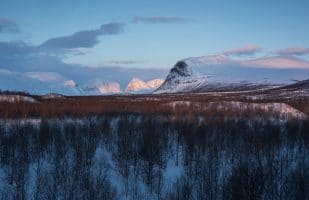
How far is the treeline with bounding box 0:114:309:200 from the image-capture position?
20859 millimetres

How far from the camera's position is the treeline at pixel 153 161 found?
20859mm

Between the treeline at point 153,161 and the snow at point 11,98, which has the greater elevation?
→ the snow at point 11,98

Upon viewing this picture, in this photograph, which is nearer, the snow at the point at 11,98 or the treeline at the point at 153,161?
the treeline at the point at 153,161

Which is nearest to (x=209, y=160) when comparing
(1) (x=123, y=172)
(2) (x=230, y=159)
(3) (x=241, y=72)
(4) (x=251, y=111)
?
(2) (x=230, y=159)

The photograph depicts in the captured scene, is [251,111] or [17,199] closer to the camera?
[17,199]

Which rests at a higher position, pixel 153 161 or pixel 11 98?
pixel 11 98

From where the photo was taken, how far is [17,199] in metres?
19.4

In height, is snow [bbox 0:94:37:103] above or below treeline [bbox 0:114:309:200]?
above

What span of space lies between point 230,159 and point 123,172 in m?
6.50

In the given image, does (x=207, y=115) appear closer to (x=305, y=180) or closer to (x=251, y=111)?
(x=251, y=111)

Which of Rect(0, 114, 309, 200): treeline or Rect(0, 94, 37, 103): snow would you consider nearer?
Rect(0, 114, 309, 200): treeline

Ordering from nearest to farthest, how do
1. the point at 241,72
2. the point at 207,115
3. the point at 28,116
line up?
Result: the point at 28,116 < the point at 207,115 < the point at 241,72

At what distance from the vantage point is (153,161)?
27.7 meters

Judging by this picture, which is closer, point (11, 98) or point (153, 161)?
point (153, 161)
